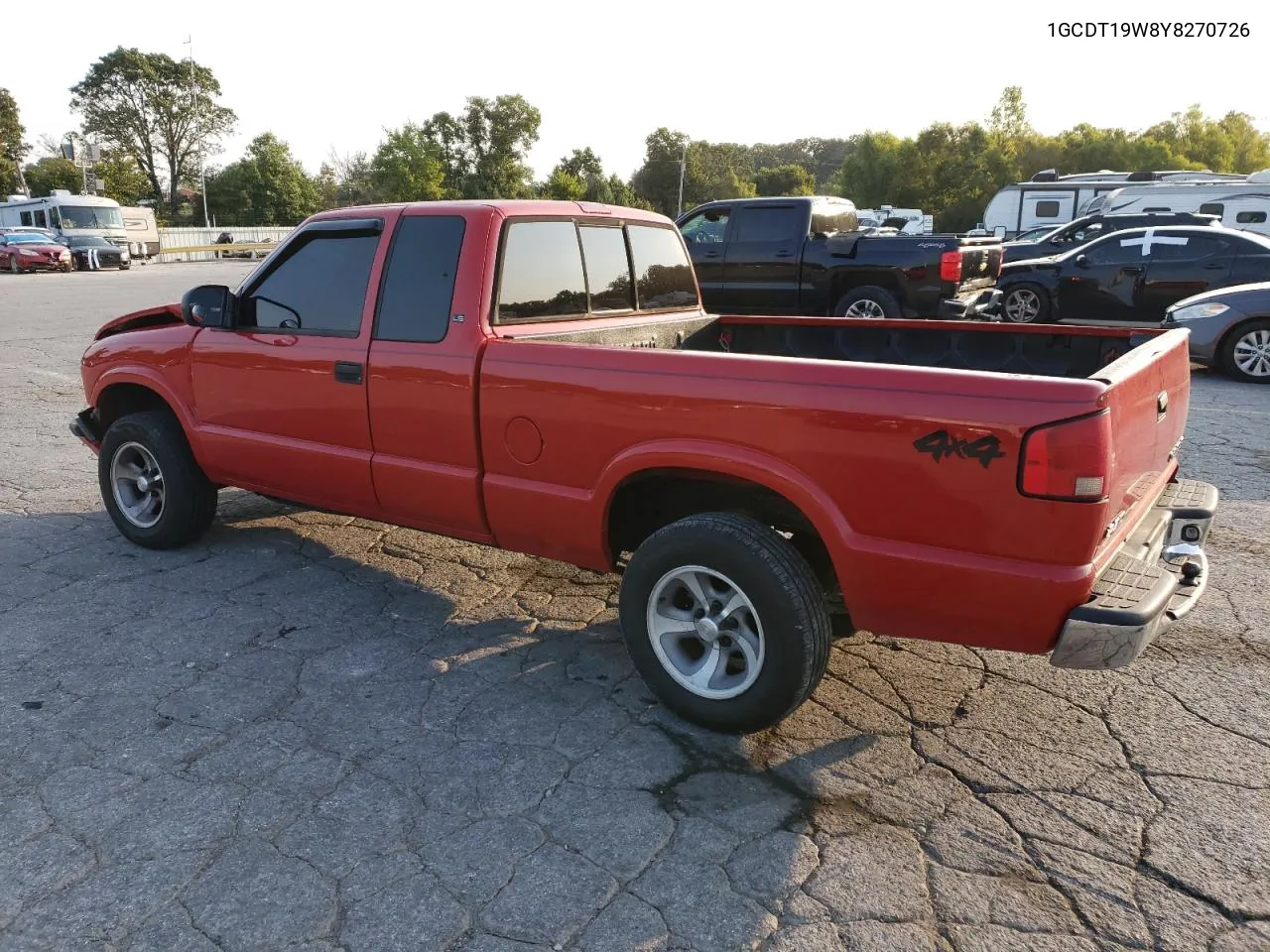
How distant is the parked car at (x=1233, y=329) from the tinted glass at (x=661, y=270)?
731 cm

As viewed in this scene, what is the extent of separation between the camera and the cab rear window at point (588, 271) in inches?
155

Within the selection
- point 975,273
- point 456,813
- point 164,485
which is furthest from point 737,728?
point 975,273

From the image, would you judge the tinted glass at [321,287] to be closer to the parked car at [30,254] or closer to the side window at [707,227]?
the side window at [707,227]

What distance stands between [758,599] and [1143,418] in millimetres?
1398

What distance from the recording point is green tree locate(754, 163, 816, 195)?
313 feet

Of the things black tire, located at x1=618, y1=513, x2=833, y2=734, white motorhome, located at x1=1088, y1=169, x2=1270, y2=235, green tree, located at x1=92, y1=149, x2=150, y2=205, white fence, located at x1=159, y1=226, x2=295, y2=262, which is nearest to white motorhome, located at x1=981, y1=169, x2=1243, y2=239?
white motorhome, located at x1=1088, y1=169, x2=1270, y2=235

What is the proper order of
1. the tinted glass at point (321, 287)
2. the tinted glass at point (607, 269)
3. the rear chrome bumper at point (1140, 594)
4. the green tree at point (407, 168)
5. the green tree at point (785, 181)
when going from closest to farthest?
the rear chrome bumper at point (1140, 594), the tinted glass at point (321, 287), the tinted glass at point (607, 269), the green tree at point (407, 168), the green tree at point (785, 181)

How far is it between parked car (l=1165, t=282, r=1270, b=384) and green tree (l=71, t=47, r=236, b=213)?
263 feet

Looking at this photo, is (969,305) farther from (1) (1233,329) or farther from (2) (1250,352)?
(2) (1250,352)

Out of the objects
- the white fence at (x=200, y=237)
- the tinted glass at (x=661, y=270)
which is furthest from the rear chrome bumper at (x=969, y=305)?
the white fence at (x=200, y=237)

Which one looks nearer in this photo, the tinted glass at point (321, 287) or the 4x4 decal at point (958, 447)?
the 4x4 decal at point (958, 447)

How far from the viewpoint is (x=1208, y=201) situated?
24.1 metres

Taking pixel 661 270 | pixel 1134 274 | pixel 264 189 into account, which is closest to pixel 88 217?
pixel 264 189

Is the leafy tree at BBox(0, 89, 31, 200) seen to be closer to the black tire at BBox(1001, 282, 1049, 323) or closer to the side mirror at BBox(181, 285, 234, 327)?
the black tire at BBox(1001, 282, 1049, 323)
